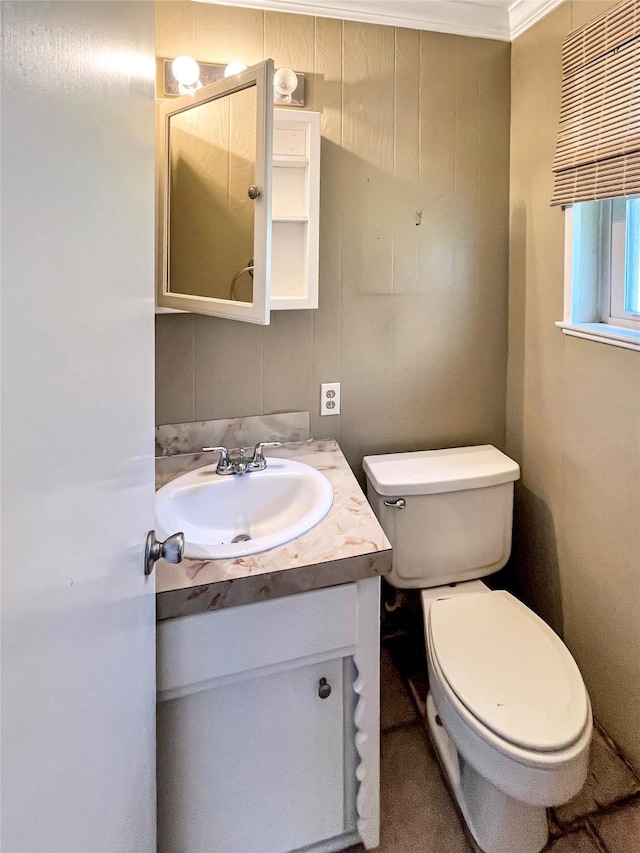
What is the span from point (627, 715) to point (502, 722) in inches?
24.5

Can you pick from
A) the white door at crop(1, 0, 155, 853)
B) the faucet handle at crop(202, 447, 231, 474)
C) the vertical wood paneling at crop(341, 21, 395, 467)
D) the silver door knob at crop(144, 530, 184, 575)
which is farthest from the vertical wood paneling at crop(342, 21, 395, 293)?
the silver door knob at crop(144, 530, 184, 575)

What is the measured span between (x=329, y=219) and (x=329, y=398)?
1.87 ft

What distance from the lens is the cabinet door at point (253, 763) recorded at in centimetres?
110

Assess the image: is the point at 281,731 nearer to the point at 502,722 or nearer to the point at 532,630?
the point at 502,722

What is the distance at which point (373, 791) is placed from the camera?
4.04 feet

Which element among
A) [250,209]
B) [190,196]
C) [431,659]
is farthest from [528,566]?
[190,196]

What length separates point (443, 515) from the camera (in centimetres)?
164

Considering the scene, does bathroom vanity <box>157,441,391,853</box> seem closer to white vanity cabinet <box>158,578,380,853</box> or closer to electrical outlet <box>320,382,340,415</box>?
white vanity cabinet <box>158,578,380,853</box>

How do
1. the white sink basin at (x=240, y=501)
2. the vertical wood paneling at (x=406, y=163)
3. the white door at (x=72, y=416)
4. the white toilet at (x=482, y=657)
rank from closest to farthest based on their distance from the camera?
the white door at (x=72, y=416) < the white toilet at (x=482, y=657) < the white sink basin at (x=240, y=501) < the vertical wood paneling at (x=406, y=163)

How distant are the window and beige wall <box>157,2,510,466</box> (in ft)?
1.13

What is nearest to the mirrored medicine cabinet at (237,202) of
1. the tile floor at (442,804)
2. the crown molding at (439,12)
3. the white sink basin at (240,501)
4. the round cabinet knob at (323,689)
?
the crown molding at (439,12)

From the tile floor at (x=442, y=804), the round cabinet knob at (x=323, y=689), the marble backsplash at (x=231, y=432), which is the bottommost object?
the tile floor at (x=442, y=804)

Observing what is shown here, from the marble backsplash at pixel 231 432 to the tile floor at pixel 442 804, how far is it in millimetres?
946

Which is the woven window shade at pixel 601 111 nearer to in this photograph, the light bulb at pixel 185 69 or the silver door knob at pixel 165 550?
the light bulb at pixel 185 69
